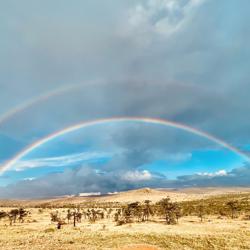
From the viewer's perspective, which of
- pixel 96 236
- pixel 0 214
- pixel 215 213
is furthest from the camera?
pixel 0 214

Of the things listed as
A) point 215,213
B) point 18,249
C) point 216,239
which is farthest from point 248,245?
point 215,213

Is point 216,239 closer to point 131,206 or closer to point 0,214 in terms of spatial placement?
point 131,206

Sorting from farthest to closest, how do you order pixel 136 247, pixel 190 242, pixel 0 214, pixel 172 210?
pixel 0 214
pixel 172 210
pixel 190 242
pixel 136 247

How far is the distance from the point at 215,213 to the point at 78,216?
40596 mm

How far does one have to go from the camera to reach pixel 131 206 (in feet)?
359

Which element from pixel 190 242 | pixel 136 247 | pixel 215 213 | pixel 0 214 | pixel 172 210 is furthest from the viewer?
pixel 0 214

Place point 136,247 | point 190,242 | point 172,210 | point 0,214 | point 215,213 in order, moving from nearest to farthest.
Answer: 1. point 136,247
2. point 190,242
3. point 172,210
4. point 215,213
5. point 0,214

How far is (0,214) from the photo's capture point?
11469cm

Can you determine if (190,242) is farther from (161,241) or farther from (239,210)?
(239,210)

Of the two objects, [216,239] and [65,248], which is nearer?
[65,248]

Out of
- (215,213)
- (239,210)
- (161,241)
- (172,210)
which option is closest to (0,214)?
(172,210)

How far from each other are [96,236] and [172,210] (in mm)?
41916

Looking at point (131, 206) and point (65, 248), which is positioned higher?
point (131, 206)

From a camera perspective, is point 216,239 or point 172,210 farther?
point 172,210
